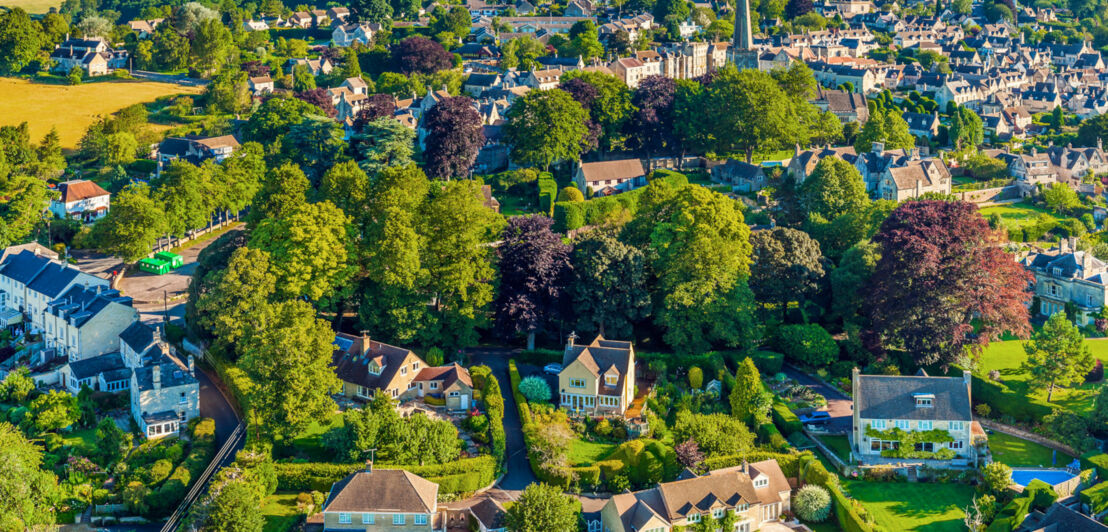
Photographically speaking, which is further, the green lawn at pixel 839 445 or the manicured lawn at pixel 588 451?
the green lawn at pixel 839 445

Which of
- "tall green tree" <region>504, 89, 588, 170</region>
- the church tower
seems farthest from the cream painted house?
the church tower

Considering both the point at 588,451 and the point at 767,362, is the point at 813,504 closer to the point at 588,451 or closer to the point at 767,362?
the point at 588,451

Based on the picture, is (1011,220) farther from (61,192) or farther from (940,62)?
(61,192)

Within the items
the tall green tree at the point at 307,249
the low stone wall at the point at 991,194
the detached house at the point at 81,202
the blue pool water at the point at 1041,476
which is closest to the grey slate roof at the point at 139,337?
the tall green tree at the point at 307,249

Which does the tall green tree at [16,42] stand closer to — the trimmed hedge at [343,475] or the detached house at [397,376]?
the detached house at [397,376]

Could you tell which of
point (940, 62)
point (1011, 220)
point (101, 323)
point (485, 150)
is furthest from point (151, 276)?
point (940, 62)

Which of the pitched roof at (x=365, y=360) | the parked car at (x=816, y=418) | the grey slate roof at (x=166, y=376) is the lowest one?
the parked car at (x=816, y=418)

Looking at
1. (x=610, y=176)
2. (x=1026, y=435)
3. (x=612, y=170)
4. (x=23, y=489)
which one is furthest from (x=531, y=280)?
(x=612, y=170)
